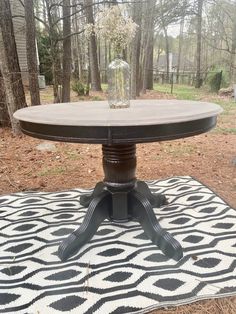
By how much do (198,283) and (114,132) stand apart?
755mm

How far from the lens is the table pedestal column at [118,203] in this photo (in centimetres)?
157

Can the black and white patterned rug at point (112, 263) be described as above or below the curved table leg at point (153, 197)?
below

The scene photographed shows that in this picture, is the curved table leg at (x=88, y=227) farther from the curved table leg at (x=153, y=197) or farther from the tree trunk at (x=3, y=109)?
the tree trunk at (x=3, y=109)

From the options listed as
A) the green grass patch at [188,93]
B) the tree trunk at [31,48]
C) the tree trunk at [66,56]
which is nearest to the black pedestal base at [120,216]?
the tree trunk at [31,48]

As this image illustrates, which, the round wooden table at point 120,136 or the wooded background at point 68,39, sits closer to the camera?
the round wooden table at point 120,136

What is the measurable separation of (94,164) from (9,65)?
1728 mm

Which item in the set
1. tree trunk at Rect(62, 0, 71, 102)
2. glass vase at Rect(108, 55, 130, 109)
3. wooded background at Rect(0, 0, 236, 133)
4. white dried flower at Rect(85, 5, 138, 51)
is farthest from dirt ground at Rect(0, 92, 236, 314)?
tree trunk at Rect(62, 0, 71, 102)

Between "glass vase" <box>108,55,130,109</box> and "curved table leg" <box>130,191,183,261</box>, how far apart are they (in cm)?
53

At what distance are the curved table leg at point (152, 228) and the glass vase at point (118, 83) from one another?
53cm

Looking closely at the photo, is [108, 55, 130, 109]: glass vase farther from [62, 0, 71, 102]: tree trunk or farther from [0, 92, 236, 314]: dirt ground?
[62, 0, 71, 102]: tree trunk

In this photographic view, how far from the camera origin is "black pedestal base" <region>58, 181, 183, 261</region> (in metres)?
1.49

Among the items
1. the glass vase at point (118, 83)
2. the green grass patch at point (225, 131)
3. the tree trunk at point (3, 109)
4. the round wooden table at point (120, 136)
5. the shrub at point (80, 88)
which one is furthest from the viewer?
the shrub at point (80, 88)

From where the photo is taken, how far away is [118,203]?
1760 millimetres

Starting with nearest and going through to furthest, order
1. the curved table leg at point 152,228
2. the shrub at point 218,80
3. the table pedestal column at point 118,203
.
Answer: the curved table leg at point 152,228 → the table pedestal column at point 118,203 → the shrub at point 218,80
